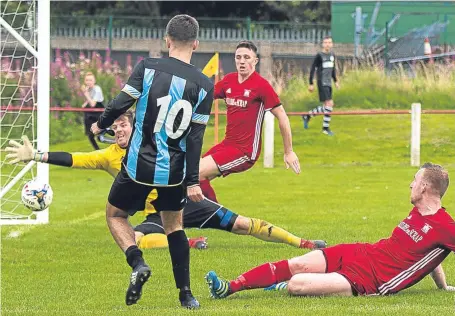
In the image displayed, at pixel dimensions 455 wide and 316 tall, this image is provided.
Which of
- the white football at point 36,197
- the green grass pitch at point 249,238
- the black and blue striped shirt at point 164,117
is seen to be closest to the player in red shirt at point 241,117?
the green grass pitch at point 249,238

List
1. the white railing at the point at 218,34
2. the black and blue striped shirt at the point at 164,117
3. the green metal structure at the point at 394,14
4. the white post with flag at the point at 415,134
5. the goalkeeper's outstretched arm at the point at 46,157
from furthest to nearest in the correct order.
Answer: the white railing at the point at 218,34
the green metal structure at the point at 394,14
the white post with flag at the point at 415,134
the goalkeeper's outstretched arm at the point at 46,157
the black and blue striped shirt at the point at 164,117

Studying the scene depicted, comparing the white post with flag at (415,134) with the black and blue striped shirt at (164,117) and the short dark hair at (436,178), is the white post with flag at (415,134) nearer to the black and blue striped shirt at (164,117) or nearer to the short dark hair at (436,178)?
the short dark hair at (436,178)

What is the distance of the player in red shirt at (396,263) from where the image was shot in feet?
25.5

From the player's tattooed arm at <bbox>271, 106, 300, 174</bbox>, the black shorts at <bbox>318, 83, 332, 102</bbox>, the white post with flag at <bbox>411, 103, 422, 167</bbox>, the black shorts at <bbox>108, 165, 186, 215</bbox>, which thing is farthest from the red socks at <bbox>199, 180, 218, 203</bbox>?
the black shorts at <bbox>318, 83, 332, 102</bbox>

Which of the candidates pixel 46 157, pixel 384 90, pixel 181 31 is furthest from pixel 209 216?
pixel 384 90

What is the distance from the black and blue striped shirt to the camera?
7.20 metres

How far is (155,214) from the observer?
37.1 feet

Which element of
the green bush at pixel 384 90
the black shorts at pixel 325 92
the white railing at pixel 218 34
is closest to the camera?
the black shorts at pixel 325 92

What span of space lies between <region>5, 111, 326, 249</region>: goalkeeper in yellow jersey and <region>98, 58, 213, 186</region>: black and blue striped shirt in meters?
1.19

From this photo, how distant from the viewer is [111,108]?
23.9 ft

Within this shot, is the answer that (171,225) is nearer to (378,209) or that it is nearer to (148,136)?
(148,136)

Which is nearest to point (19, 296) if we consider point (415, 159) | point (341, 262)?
point (341, 262)

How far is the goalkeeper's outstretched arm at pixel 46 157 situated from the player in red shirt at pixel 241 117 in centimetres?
253

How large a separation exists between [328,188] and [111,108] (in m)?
11.6
